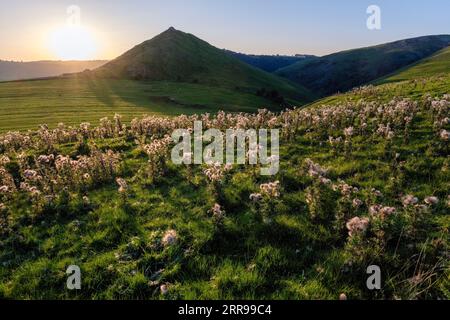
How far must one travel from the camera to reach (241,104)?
85625 mm

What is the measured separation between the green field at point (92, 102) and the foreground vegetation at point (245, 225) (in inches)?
1422

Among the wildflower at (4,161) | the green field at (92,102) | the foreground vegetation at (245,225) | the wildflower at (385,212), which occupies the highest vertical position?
the green field at (92,102)

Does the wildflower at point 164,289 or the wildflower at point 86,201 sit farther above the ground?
the wildflower at point 86,201

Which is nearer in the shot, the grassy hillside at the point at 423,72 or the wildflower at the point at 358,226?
the wildflower at the point at 358,226

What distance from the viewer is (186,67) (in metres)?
148

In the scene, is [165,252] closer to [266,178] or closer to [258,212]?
[258,212]

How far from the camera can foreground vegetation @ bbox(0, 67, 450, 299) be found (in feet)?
24.3

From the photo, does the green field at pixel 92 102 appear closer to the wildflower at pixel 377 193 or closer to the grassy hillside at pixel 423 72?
the grassy hillside at pixel 423 72

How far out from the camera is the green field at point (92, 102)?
52822 mm

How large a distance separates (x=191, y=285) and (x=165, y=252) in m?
1.54

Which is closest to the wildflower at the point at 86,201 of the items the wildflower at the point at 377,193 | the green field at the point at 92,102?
the wildflower at the point at 377,193

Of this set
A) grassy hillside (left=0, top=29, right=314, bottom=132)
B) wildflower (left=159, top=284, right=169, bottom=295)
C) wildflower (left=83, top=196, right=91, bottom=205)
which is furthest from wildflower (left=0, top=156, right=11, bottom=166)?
grassy hillside (left=0, top=29, right=314, bottom=132)

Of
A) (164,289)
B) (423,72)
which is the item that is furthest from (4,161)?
(423,72)

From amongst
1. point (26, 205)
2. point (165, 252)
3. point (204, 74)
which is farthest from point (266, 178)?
point (204, 74)
